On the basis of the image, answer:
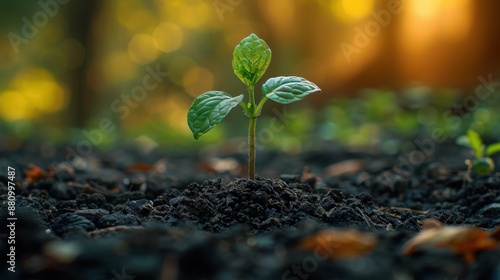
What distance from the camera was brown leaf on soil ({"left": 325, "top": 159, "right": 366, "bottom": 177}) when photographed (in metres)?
4.12

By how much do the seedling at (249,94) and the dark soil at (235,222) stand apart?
0.89 ft

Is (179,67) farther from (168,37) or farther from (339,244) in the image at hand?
(339,244)

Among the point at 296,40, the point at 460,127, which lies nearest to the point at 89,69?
the point at 296,40

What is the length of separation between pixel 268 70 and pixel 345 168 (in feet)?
29.2

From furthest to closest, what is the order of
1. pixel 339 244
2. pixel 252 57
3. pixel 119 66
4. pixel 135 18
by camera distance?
pixel 119 66 → pixel 135 18 → pixel 252 57 → pixel 339 244

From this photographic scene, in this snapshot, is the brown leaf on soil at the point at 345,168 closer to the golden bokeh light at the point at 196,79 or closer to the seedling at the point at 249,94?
the seedling at the point at 249,94

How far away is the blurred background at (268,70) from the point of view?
6.94 m

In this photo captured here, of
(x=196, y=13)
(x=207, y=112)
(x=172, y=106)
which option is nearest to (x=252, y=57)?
(x=207, y=112)

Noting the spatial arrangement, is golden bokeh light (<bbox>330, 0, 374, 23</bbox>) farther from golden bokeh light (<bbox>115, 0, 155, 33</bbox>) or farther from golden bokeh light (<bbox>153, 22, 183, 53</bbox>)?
golden bokeh light (<bbox>153, 22, 183, 53</bbox>)

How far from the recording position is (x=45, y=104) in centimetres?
1934

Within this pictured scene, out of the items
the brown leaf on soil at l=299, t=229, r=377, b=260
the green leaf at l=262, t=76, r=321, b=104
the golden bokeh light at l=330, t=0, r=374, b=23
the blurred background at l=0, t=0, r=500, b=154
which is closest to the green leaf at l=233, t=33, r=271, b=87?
the green leaf at l=262, t=76, r=321, b=104

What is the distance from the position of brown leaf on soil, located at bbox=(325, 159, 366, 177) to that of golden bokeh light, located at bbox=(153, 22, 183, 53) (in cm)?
1600

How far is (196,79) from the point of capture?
20.1 metres

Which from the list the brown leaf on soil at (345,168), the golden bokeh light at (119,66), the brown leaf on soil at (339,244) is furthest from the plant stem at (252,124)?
the golden bokeh light at (119,66)
